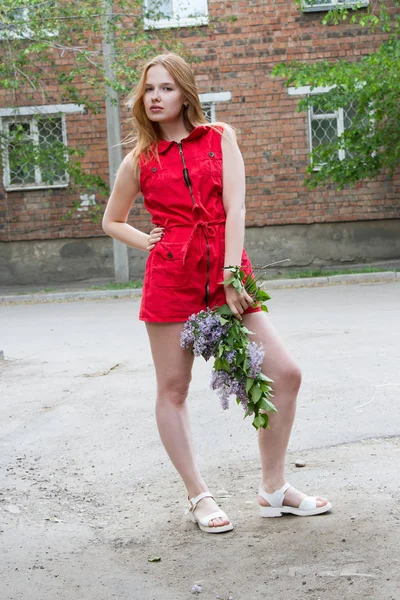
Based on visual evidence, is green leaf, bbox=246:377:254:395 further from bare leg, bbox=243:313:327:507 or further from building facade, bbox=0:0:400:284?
building facade, bbox=0:0:400:284

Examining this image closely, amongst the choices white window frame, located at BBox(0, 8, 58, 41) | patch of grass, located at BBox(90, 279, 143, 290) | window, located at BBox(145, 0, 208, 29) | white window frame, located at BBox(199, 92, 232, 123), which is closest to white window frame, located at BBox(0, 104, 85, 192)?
window, located at BBox(145, 0, 208, 29)

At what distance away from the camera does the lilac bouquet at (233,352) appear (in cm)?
402

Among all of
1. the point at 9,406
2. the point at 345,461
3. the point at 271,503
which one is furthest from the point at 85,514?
the point at 9,406

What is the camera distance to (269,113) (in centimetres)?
2119

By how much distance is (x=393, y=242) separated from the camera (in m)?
21.3

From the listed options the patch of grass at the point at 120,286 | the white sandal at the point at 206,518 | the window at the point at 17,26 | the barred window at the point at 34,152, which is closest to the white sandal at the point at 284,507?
the white sandal at the point at 206,518

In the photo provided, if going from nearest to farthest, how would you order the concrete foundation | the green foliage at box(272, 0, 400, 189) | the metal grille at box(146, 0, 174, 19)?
the green foliage at box(272, 0, 400, 189)
the metal grille at box(146, 0, 174, 19)
the concrete foundation

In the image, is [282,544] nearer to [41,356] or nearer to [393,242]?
[41,356]

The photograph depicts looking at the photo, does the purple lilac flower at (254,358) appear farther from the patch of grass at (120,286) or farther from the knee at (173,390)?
the patch of grass at (120,286)

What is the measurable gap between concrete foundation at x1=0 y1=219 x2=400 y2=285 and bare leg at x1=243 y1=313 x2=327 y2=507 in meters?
16.9

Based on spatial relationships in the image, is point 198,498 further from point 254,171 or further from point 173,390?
point 254,171

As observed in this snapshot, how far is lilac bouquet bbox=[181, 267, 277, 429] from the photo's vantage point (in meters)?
4.02

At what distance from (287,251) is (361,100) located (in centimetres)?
412

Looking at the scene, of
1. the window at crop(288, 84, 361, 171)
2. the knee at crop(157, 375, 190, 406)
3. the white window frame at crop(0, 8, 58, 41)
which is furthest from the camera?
the window at crop(288, 84, 361, 171)
